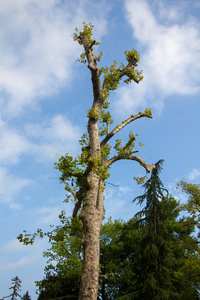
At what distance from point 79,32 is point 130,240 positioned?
71.6 ft

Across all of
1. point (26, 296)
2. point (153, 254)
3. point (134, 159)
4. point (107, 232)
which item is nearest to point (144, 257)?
point (153, 254)

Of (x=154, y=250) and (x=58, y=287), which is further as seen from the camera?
(x=58, y=287)

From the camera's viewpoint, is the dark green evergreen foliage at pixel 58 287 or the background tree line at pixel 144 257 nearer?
the background tree line at pixel 144 257

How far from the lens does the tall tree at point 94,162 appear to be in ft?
19.7

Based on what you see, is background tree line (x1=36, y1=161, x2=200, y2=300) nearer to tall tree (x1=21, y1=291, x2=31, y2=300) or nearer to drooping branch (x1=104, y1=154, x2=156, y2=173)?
drooping branch (x1=104, y1=154, x2=156, y2=173)

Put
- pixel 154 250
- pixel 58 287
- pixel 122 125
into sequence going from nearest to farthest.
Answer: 1. pixel 122 125
2. pixel 154 250
3. pixel 58 287

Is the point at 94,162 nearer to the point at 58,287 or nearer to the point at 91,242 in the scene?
the point at 91,242

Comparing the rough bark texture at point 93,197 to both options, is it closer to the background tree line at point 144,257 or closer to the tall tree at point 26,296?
the background tree line at point 144,257

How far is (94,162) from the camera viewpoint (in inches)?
277

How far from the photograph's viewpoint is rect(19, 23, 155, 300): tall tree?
6012mm

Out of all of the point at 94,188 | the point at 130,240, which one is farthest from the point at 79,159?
the point at 130,240

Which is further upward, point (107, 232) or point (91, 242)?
point (107, 232)

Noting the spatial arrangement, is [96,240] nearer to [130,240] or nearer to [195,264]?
[195,264]

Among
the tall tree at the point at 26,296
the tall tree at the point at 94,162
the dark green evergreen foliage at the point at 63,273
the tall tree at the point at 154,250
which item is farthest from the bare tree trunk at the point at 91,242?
the tall tree at the point at 26,296
